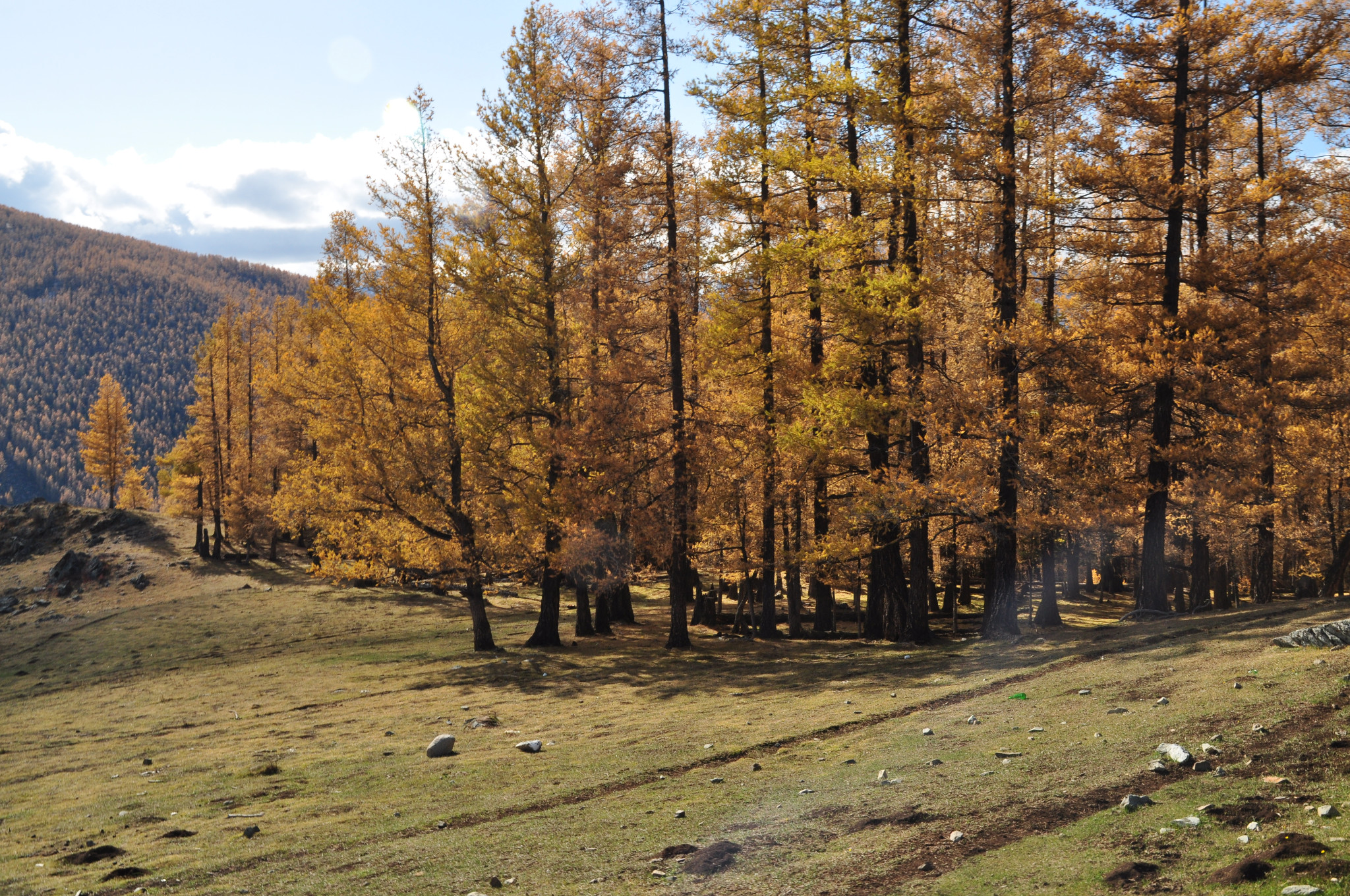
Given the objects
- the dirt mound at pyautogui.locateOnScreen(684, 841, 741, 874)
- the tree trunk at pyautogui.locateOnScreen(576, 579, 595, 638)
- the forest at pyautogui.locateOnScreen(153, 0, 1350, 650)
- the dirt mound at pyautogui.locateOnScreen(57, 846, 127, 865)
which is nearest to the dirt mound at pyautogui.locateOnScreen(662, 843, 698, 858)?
the dirt mound at pyautogui.locateOnScreen(684, 841, 741, 874)

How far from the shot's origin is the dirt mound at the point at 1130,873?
4852 millimetres

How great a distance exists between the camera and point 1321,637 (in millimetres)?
10008

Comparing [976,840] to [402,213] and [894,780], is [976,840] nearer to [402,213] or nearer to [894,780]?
[894,780]

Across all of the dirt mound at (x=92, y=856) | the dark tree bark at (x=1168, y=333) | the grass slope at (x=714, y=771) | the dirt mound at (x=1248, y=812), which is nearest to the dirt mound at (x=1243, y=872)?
the grass slope at (x=714, y=771)

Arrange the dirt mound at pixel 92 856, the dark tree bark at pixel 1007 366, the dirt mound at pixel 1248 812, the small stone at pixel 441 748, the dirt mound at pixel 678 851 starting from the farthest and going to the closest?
1. the dark tree bark at pixel 1007 366
2. the small stone at pixel 441 748
3. the dirt mound at pixel 92 856
4. the dirt mound at pixel 678 851
5. the dirt mound at pixel 1248 812

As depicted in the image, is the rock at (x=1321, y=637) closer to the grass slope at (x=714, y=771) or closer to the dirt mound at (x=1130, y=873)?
the grass slope at (x=714, y=771)

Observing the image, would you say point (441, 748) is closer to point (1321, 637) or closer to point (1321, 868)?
point (1321, 868)

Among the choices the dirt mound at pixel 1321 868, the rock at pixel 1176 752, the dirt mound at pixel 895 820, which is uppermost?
the dirt mound at pixel 1321 868

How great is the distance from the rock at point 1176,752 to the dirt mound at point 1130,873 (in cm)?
216

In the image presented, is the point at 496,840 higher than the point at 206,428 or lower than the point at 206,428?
lower

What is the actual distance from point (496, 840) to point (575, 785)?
6.61 feet

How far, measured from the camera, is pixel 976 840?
599cm

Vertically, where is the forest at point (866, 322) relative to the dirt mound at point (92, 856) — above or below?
above

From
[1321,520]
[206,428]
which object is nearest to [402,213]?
[1321,520]
